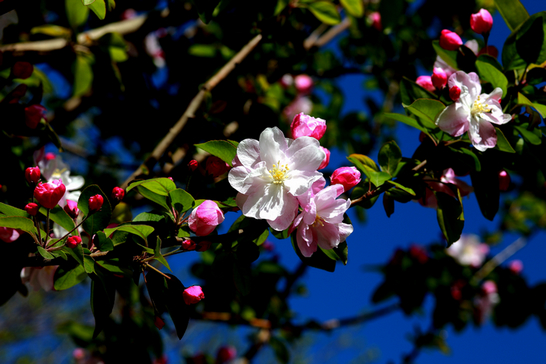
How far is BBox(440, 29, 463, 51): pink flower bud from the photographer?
46.1 inches

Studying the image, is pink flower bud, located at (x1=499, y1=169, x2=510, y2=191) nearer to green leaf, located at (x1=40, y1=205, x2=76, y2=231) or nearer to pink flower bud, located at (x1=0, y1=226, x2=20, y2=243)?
green leaf, located at (x1=40, y1=205, x2=76, y2=231)

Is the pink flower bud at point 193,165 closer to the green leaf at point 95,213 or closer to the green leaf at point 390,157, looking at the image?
the green leaf at point 95,213

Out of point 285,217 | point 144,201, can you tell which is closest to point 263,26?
point 144,201

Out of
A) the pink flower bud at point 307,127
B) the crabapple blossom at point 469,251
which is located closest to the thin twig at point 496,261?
the crabapple blossom at point 469,251

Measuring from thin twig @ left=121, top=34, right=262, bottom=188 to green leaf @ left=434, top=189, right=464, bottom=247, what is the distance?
36.1 inches

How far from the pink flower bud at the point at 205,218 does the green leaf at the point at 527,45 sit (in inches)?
37.2

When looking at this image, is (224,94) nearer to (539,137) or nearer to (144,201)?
(144,201)

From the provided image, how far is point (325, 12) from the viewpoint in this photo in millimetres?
1641

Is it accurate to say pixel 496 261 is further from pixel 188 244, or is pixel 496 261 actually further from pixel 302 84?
pixel 188 244

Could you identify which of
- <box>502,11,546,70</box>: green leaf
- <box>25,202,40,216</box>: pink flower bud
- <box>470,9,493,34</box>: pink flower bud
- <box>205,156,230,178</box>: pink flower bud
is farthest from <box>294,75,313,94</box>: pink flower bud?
<box>25,202,40,216</box>: pink flower bud

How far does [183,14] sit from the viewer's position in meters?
1.91

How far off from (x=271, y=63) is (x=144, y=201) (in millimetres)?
1160

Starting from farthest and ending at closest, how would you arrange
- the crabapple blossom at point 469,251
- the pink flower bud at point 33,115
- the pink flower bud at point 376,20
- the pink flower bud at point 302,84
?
the crabapple blossom at point 469,251 → the pink flower bud at point 302,84 → the pink flower bud at point 376,20 → the pink flower bud at point 33,115

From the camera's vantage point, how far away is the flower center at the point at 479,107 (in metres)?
1.01
